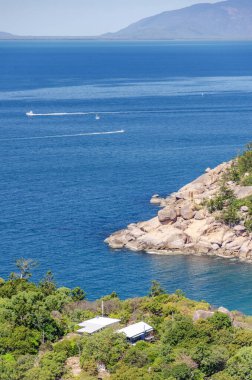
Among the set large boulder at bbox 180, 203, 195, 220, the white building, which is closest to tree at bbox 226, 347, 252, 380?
the white building

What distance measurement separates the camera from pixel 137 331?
45062mm

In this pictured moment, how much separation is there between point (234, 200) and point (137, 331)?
29788 millimetres

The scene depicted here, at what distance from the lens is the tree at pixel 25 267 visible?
5872cm

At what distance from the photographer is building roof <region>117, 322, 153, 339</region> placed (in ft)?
146

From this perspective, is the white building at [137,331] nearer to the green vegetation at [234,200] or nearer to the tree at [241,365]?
the tree at [241,365]

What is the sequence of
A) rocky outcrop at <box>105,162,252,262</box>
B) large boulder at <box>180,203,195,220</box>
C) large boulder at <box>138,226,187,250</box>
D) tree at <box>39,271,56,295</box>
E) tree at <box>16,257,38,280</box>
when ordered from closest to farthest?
tree at <box>39,271,56,295</box>, tree at <box>16,257,38,280</box>, rocky outcrop at <box>105,162,252,262</box>, large boulder at <box>138,226,187,250</box>, large boulder at <box>180,203,195,220</box>

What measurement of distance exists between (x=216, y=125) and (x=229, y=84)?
187ft

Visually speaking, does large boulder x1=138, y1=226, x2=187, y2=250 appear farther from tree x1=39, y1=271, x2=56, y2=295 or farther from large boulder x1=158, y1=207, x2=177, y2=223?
tree x1=39, y1=271, x2=56, y2=295

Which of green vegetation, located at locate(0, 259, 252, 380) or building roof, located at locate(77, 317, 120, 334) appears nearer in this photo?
green vegetation, located at locate(0, 259, 252, 380)

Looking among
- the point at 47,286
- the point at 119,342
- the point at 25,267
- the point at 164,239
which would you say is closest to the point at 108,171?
the point at 164,239

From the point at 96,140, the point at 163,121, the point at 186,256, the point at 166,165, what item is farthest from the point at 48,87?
the point at 186,256

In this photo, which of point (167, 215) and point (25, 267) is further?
point (167, 215)

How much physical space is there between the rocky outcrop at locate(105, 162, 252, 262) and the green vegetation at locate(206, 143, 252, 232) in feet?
1.46

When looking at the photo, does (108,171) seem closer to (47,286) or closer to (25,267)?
(25,267)
